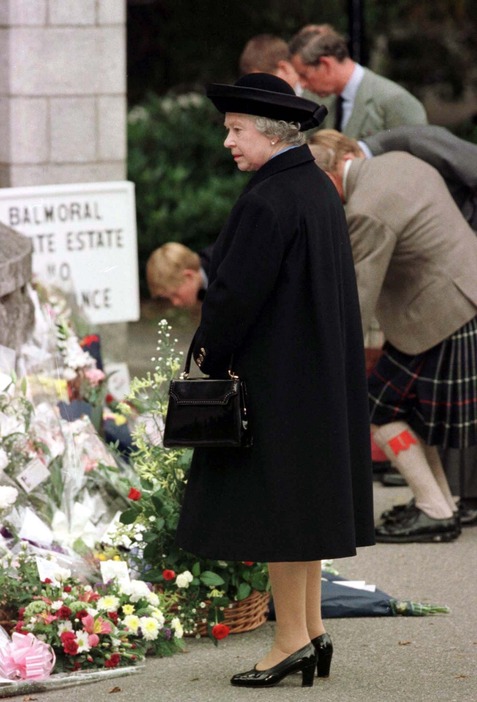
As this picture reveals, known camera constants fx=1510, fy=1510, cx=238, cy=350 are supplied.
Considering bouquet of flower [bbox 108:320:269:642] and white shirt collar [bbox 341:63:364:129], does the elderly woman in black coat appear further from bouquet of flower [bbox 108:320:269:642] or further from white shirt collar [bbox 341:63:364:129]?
white shirt collar [bbox 341:63:364:129]

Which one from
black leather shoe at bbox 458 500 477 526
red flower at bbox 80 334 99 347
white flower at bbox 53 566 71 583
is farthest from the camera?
red flower at bbox 80 334 99 347

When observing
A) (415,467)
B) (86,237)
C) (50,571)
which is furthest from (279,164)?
(86,237)

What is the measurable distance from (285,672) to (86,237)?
A: 430 cm

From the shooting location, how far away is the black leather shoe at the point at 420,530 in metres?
6.36

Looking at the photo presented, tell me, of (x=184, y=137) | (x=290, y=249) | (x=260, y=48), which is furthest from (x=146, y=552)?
(x=184, y=137)

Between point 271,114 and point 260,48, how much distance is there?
158 inches

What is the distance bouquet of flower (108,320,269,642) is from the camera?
4.92 m

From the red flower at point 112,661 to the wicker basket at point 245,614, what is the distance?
444 millimetres

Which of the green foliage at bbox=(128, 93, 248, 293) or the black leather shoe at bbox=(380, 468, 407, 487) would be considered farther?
the green foliage at bbox=(128, 93, 248, 293)

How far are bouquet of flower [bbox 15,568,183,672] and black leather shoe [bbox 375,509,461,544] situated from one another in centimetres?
174

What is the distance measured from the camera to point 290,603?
4.38 meters

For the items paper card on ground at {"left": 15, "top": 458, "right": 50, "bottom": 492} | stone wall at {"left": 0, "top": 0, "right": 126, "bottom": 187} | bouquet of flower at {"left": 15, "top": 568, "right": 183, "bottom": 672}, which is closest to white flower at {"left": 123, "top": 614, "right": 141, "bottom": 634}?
bouquet of flower at {"left": 15, "top": 568, "right": 183, "bottom": 672}

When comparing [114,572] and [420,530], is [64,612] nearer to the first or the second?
[114,572]

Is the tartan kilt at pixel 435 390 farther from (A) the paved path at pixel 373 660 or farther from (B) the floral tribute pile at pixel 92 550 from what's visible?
(B) the floral tribute pile at pixel 92 550
